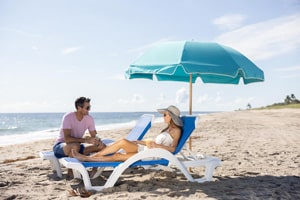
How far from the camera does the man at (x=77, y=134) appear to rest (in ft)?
17.2

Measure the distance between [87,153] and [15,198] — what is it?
51.7 inches

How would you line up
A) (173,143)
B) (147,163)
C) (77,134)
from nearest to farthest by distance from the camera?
1. (147,163)
2. (173,143)
3. (77,134)

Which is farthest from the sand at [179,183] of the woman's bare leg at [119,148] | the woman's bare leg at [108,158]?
the woman's bare leg at [119,148]

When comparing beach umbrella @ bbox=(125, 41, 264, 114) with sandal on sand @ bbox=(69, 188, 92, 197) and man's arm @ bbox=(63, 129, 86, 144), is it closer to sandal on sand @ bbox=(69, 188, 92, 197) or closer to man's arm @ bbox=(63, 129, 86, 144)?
man's arm @ bbox=(63, 129, 86, 144)

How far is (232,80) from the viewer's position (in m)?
6.36

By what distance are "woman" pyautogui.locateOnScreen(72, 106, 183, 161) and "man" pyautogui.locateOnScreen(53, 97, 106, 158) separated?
0.26 metres

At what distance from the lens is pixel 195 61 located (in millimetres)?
4945

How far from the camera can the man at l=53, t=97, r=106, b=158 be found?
525 centimetres

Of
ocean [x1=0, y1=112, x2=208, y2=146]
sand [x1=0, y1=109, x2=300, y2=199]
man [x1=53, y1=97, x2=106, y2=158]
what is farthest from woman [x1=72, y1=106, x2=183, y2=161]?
ocean [x1=0, y1=112, x2=208, y2=146]

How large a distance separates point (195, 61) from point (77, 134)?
6.56ft

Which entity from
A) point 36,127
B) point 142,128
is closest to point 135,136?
point 142,128

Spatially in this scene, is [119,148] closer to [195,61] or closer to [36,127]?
[195,61]

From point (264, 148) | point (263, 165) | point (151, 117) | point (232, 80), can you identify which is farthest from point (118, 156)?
point (264, 148)

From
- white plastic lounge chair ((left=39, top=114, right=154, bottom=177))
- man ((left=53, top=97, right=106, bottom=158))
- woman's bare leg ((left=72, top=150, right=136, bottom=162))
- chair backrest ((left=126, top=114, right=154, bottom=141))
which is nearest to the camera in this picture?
woman's bare leg ((left=72, top=150, right=136, bottom=162))
